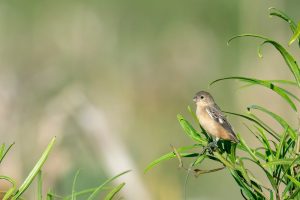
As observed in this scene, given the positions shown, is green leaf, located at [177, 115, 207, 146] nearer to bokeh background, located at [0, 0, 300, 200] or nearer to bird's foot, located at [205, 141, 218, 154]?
bird's foot, located at [205, 141, 218, 154]

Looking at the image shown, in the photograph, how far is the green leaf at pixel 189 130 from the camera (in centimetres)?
222

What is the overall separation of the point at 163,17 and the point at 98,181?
4.09 metres

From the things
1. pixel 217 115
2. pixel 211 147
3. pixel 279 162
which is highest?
pixel 217 115

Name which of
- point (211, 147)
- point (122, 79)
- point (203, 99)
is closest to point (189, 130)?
point (211, 147)

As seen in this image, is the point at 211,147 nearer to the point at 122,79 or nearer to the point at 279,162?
the point at 279,162

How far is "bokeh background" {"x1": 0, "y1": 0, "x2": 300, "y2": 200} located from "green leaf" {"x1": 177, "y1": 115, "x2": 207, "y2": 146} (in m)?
3.26

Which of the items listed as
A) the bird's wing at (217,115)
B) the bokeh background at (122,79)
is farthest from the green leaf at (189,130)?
the bokeh background at (122,79)

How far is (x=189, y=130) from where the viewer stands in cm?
224

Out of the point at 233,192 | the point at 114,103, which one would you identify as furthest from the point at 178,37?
the point at 233,192

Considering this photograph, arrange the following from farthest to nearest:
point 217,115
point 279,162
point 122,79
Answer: point 122,79
point 217,115
point 279,162

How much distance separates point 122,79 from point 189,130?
642 centimetres

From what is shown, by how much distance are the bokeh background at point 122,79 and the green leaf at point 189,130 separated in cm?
326

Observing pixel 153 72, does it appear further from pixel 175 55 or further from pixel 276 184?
pixel 276 184

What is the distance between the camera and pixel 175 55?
9.07 meters
